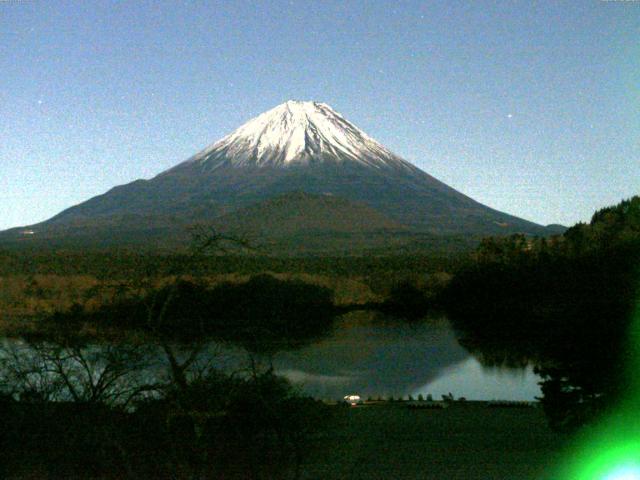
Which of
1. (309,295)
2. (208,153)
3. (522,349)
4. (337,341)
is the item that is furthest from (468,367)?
(208,153)

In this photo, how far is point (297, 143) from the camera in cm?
9975

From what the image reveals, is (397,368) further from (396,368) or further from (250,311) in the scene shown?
(250,311)

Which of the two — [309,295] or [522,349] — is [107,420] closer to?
[522,349]

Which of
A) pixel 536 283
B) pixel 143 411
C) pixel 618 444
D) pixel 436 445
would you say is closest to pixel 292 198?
pixel 536 283

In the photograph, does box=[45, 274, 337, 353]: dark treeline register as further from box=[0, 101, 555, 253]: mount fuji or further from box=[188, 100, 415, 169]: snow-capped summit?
box=[188, 100, 415, 169]: snow-capped summit

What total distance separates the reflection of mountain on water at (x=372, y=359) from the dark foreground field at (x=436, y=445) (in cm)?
290

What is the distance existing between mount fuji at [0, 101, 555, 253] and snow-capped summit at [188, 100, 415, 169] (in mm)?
140

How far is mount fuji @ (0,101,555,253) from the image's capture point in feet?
210

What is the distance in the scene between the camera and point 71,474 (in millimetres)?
4961

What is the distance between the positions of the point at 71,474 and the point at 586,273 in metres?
20.9

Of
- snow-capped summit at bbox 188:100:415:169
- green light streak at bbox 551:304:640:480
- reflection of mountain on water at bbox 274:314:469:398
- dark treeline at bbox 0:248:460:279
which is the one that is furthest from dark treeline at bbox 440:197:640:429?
snow-capped summit at bbox 188:100:415:169

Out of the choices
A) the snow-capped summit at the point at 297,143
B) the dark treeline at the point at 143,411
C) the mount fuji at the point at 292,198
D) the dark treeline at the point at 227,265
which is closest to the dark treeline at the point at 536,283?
the dark treeline at the point at 143,411

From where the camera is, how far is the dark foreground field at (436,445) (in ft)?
22.1

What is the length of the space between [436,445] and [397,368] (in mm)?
10578
